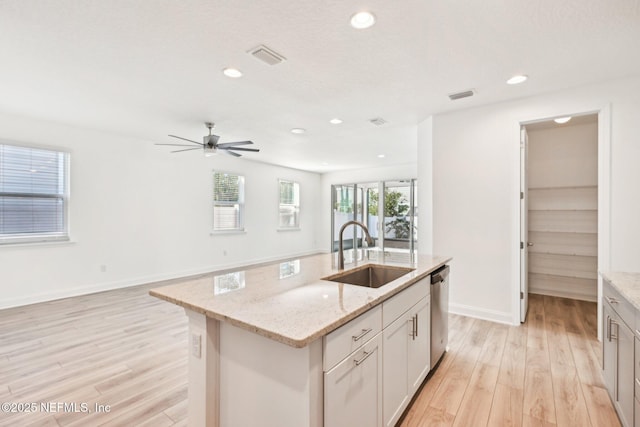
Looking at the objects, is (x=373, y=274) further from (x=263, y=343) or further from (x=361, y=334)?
(x=263, y=343)

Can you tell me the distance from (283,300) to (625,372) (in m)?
1.89

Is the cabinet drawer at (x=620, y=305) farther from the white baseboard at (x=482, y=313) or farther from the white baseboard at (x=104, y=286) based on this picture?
the white baseboard at (x=104, y=286)

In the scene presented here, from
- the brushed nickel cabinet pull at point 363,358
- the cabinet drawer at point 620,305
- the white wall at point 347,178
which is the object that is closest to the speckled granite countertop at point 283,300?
the brushed nickel cabinet pull at point 363,358

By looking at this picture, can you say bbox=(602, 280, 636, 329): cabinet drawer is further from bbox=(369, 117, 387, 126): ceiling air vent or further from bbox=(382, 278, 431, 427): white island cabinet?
bbox=(369, 117, 387, 126): ceiling air vent

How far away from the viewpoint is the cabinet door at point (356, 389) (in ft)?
3.87

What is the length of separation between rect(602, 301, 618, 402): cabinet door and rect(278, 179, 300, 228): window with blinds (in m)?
6.79

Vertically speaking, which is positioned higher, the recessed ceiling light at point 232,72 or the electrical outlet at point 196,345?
the recessed ceiling light at point 232,72

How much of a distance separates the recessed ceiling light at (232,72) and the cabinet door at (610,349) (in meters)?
3.27

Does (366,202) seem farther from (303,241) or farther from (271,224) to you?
(271,224)

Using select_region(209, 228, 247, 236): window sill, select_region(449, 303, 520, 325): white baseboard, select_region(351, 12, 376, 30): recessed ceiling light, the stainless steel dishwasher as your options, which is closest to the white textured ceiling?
select_region(351, 12, 376, 30): recessed ceiling light

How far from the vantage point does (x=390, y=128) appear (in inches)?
181

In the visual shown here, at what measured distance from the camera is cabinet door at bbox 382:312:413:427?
1.57 meters

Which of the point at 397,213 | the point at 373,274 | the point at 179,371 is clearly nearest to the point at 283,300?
the point at 373,274

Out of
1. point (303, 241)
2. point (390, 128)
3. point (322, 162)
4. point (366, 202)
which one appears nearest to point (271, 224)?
point (303, 241)
